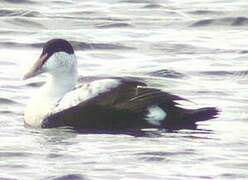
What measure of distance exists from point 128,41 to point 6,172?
763 cm

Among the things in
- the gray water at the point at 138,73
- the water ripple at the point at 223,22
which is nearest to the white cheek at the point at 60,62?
the gray water at the point at 138,73

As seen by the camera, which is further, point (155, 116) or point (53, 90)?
point (53, 90)

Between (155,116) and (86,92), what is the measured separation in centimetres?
72

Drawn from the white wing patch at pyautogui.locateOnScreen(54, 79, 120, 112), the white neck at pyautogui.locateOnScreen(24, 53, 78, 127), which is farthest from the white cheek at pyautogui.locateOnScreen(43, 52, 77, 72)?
the white wing patch at pyautogui.locateOnScreen(54, 79, 120, 112)

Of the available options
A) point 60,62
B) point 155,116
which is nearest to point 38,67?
point 60,62

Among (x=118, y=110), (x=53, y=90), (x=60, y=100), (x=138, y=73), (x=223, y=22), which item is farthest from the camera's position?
(x=223, y=22)

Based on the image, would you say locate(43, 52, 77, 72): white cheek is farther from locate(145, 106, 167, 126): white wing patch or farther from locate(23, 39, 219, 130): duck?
locate(145, 106, 167, 126): white wing patch

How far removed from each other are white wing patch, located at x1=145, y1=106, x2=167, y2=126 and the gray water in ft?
0.43

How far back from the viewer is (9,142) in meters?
13.8

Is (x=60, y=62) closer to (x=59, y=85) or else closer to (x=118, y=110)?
(x=59, y=85)

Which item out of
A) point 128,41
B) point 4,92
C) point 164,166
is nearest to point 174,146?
point 164,166

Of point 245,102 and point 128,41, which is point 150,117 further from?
point 128,41

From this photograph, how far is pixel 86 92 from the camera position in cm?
1460

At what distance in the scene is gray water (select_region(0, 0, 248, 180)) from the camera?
12.7 meters
